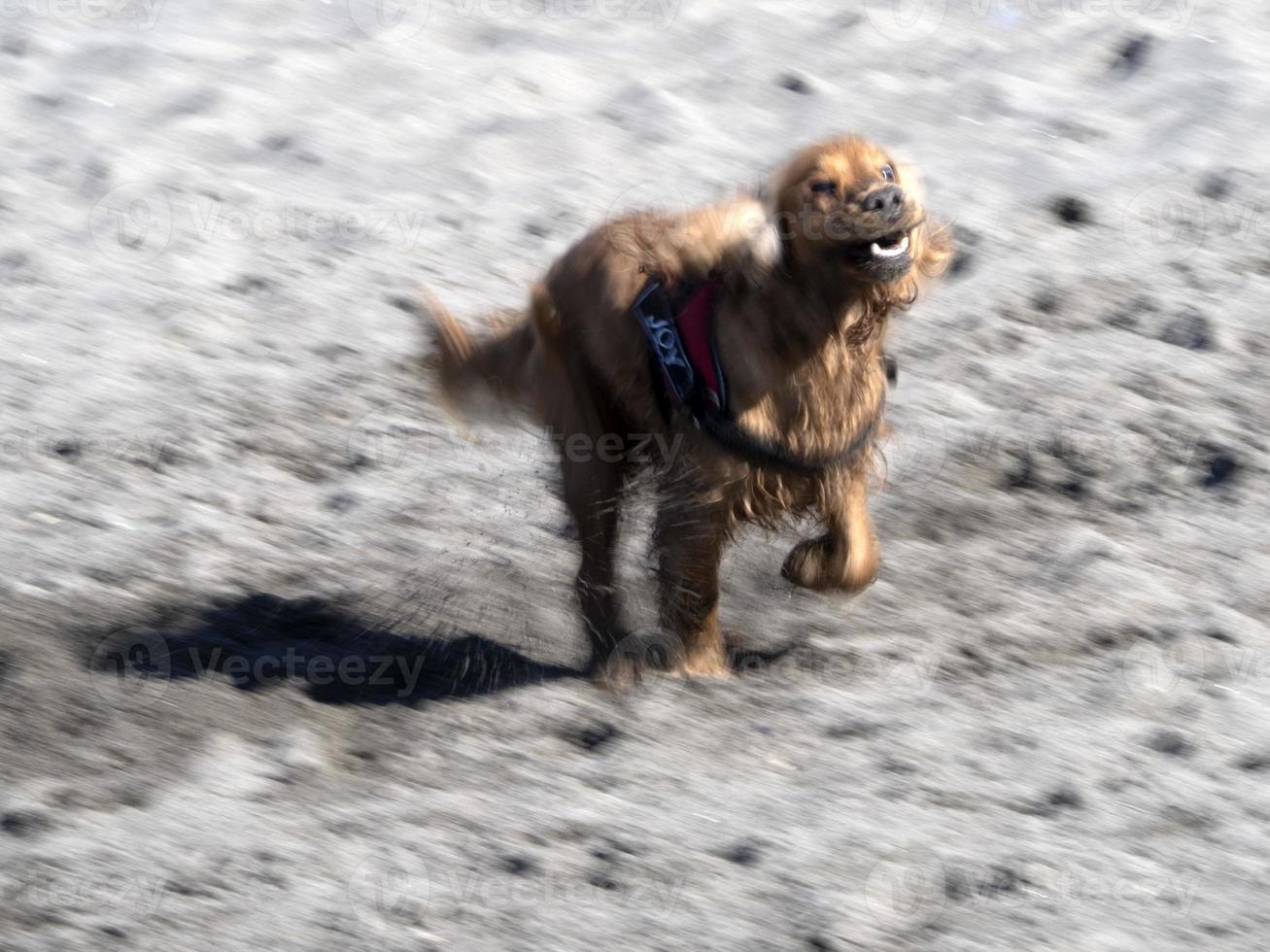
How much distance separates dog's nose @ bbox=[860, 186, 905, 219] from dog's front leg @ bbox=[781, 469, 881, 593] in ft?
3.04

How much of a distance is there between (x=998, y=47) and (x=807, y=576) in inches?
145

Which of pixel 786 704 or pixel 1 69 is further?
pixel 1 69

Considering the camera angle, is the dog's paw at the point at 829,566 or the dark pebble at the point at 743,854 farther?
the dog's paw at the point at 829,566

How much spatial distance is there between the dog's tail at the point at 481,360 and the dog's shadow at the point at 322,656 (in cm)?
68

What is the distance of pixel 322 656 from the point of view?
4684 millimetres

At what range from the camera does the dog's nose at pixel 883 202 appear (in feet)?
11.7

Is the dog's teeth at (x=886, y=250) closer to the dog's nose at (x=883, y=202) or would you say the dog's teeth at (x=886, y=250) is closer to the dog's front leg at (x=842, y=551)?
the dog's nose at (x=883, y=202)

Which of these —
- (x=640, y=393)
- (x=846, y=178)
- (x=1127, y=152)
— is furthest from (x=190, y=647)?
(x=1127, y=152)

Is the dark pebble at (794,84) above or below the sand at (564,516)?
above

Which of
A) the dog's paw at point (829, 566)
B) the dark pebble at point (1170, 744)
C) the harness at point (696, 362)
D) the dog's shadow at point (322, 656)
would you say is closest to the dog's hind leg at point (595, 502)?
the dog's shadow at point (322, 656)

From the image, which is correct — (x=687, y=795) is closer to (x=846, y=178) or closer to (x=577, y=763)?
(x=577, y=763)

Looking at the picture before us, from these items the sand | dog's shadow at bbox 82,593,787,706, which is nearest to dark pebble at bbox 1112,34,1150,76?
the sand

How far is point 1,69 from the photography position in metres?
7.16

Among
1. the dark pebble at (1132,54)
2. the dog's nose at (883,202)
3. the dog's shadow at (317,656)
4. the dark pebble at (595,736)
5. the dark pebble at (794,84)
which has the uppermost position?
the dark pebble at (1132,54)
